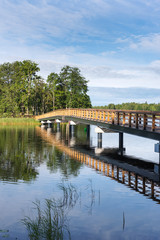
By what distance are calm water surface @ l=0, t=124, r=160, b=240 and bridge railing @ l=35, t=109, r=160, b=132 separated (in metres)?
2.72

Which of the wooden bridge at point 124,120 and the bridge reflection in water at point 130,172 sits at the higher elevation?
the wooden bridge at point 124,120

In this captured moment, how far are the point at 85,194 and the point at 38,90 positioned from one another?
70.7 m

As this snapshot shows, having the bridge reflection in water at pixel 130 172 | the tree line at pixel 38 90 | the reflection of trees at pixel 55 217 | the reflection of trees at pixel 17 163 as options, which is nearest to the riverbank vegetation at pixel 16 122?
the tree line at pixel 38 90

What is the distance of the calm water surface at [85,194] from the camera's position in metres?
9.71

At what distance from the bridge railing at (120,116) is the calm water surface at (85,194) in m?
2.72

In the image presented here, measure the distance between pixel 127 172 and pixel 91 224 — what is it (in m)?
8.38

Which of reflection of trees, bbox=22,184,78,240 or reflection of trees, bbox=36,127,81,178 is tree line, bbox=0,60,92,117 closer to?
reflection of trees, bbox=36,127,81,178

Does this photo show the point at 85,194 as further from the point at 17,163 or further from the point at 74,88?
the point at 74,88

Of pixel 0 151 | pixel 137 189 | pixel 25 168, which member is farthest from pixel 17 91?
pixel 137 189

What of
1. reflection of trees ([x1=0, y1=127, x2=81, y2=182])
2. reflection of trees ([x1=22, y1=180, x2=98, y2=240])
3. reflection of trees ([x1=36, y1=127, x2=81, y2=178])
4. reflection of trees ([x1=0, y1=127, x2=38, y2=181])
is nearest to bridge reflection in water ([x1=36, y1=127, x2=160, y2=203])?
reflection of trees ([x1=36, y1=127, x2=81, y2=178])

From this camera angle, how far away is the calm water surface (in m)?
9.71

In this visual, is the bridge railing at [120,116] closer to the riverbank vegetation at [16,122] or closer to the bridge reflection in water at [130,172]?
the riverbank vegetation at [16,122]

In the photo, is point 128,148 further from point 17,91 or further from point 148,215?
point 17,91

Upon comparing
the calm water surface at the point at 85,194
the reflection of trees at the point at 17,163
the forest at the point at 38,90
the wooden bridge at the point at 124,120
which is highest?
the forest at the point at 38,90
